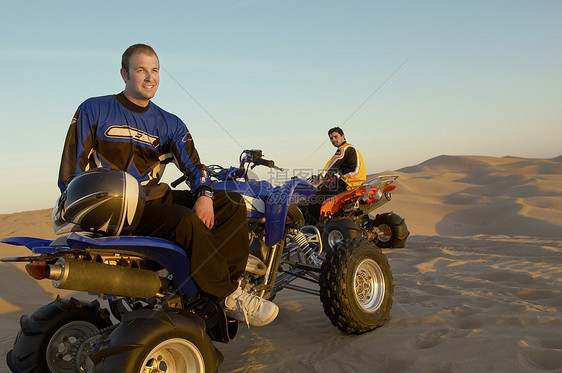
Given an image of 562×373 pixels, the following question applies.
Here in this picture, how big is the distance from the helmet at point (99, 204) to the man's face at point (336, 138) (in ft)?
22.0

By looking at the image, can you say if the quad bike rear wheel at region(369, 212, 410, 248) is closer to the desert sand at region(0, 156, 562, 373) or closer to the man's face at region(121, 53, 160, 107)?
the desert sand at region(0, 156, 562, 373)

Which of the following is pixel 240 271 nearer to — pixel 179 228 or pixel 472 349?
pixel 179 228

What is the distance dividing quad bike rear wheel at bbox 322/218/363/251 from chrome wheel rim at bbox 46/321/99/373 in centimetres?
490

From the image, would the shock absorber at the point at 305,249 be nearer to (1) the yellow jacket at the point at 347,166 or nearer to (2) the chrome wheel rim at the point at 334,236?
(2) the chrome wheel rim at the point at 334,236

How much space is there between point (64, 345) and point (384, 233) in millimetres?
6611

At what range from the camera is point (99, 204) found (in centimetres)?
229

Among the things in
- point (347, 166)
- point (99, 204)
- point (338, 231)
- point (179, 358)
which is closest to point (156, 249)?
point (99, 204)

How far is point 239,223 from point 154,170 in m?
0.71

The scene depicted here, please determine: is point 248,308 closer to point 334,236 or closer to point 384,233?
point 334,236

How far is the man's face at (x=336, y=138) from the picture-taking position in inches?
346

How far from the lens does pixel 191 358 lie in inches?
100

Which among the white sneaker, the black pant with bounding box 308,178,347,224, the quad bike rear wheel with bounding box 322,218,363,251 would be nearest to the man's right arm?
the white sneaker

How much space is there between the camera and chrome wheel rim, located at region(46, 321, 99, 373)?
292 cm

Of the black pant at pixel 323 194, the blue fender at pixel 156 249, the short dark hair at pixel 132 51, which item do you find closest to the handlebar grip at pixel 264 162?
the short dark hair at pixel 132 51
